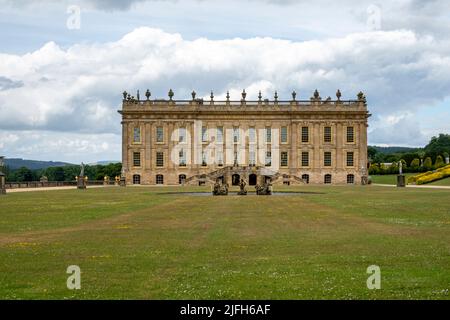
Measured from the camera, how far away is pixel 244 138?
8425 cm

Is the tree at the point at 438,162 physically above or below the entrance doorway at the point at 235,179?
above

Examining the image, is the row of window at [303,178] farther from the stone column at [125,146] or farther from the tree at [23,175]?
the tree at [23,175]

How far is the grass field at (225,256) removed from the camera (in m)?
10.4

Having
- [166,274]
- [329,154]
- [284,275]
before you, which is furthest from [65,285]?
[329,154]

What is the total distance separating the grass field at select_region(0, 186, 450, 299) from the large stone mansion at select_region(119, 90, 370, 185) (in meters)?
59.6

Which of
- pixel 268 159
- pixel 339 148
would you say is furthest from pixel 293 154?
pixel 339 148

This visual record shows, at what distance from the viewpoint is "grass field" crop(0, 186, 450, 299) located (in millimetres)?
10398

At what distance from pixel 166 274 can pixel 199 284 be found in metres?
1.11

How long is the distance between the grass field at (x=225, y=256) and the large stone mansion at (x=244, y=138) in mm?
59598

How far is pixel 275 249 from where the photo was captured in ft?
49.4

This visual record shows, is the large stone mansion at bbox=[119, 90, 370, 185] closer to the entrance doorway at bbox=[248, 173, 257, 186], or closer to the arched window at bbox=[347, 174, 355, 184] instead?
the arched window at bbox=[347, 174, 355, 184]
